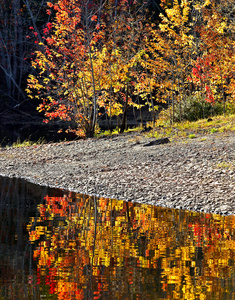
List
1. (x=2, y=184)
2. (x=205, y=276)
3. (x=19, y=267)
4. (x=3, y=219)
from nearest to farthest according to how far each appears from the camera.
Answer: (x=205, y=276)
(x=19, y=267)
(x=3, y=219)
(x=2, y=184)

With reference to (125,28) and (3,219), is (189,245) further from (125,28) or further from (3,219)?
(125,28)

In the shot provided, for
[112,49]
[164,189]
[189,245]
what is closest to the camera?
[189,245]

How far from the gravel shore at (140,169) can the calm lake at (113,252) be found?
93cm

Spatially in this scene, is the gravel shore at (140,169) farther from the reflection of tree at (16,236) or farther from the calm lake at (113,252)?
the reflection of tree at (16,236)

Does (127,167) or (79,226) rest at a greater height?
(127,167)

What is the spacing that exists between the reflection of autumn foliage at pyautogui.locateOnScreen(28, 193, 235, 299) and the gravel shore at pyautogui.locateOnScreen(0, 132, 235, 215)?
104 centimetres

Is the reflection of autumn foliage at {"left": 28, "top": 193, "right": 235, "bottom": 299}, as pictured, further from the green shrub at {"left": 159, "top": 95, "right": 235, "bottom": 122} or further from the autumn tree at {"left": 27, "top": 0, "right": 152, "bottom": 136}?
the green shrub at {"left": 159, "top": 95, "right": 235, "bottom": 122}

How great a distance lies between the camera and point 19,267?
588cm

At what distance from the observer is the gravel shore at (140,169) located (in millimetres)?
10445

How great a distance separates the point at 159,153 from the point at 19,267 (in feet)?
32.8

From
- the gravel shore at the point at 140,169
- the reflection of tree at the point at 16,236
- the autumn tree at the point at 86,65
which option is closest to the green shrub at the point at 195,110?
the autumn tree at the point at 86,65

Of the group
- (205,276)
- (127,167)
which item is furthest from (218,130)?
(205,276)

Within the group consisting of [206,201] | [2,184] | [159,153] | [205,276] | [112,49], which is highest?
[112,49]

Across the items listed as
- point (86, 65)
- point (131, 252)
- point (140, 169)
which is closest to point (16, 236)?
point (131, 252)
